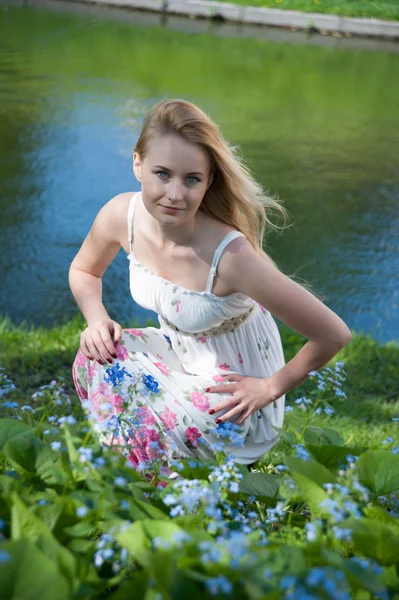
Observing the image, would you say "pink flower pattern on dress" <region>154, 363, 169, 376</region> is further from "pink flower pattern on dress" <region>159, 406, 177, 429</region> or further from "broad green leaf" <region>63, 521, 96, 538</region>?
"broad green leaf" <region>63, 521, 96, 538</region>

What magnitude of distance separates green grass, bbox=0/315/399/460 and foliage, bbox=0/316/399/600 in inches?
54.0

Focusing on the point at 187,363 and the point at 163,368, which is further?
the point at 187,363

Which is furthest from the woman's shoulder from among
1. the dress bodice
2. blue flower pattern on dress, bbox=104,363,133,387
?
blue flower pattern on dress, bbox=104,363,133,387

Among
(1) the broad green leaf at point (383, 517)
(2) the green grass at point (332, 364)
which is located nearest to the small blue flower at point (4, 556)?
(1) the broad green leaf at point (383, 517)

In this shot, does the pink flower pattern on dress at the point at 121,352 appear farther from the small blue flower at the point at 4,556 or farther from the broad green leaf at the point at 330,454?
the small blue flower at the point at 4,556

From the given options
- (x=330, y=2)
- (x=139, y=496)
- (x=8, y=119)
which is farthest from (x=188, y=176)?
(x=330, y=2)

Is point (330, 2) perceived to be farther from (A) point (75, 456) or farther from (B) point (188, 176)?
(A) point (75, 456)

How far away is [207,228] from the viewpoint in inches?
98.4

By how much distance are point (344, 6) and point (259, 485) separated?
10573mm

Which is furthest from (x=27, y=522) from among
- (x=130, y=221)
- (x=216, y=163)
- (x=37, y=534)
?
(x=130, y=221)

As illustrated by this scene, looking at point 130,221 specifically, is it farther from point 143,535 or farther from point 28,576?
point 28,576

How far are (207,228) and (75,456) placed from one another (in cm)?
123

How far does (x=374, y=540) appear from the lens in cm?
128

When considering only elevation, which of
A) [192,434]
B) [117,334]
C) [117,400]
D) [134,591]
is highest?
[134,591]
